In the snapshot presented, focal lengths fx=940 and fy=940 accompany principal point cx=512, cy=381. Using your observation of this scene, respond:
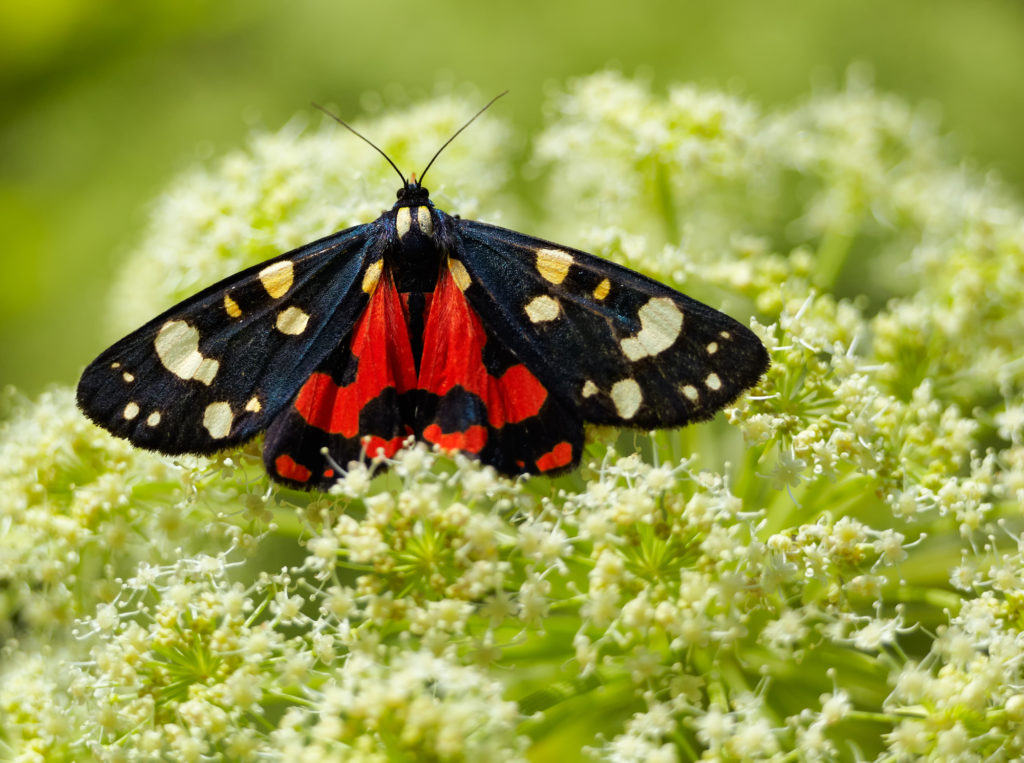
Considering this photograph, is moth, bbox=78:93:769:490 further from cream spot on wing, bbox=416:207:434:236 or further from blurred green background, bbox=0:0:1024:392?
blurred green background, bbox=0:0:1024:392

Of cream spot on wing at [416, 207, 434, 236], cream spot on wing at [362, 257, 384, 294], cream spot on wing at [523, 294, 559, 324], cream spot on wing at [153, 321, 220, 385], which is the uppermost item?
cream spot on wing at [416, 207, 434, 236]

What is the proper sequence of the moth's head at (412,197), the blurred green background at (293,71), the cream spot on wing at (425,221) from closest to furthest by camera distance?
the cream spot on wing at (425,221), the moth's head at (412,197), the blurred green background at (293,71)

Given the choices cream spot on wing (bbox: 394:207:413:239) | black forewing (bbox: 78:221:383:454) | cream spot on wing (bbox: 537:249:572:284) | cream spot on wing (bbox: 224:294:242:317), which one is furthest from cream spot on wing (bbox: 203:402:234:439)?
cream spot on wing (bbox: 537:249:572:284)

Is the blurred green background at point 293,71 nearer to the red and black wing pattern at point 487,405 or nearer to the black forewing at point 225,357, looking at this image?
the black forewing at point 225,357

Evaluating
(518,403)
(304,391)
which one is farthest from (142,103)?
(518,403)

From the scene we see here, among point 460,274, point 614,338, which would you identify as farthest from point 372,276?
point 614,338

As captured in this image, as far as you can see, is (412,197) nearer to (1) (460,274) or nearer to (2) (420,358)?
(1) (460,274)

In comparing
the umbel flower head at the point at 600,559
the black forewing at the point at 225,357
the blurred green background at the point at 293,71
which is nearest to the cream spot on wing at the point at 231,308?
the black forewing at the point at 225,357

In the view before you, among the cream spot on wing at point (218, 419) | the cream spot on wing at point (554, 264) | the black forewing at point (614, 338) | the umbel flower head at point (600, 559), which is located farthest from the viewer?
the cream spot on wing at point (554, 264)
